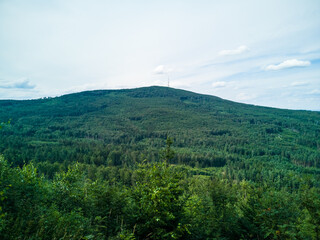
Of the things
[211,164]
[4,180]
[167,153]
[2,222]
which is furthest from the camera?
[211,164]

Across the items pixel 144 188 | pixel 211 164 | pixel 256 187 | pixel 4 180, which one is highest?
pixel 4 180

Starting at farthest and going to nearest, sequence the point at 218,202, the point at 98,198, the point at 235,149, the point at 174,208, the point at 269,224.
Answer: the point at 235,149 → the point at 218,202 → the point at 269,224 → the point at 98,198 → the point at 174,208

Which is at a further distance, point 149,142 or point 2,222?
point 149,142

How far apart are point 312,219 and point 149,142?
188829mm

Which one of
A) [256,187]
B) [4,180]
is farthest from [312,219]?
[4,180]

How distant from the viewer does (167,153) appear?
15.8 metres

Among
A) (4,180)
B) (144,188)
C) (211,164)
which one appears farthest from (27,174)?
(211,164)

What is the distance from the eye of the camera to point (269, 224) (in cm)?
1446

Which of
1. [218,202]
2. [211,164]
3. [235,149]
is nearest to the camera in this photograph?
[218,202]

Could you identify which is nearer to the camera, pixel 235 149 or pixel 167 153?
pixel 167 153

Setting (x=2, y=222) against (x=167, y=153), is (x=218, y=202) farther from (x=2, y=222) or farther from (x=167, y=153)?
(x=2, y=222)

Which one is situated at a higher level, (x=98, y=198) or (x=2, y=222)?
(x=2, y=222)

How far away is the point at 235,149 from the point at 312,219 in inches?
7722

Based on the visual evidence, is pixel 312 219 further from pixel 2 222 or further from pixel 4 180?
pixel 4 180
